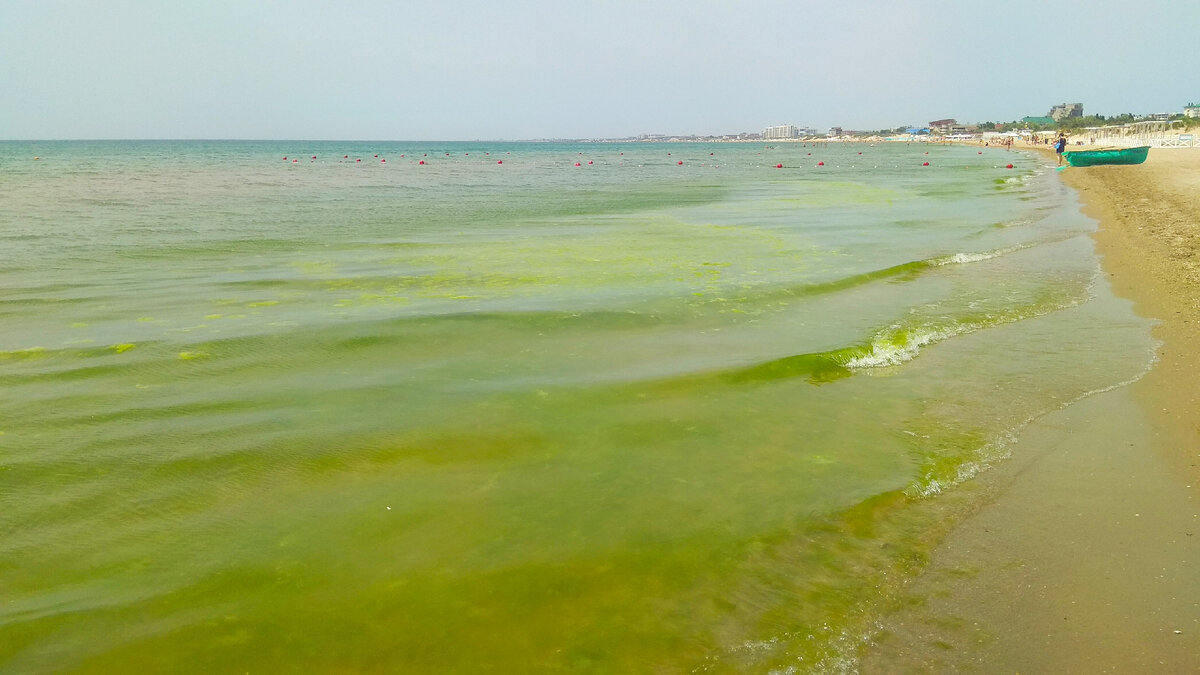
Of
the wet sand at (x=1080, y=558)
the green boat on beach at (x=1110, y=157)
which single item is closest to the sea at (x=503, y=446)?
the wet sand at (x=1080, y=558)

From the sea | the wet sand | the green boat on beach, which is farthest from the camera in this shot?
the green boat on beach

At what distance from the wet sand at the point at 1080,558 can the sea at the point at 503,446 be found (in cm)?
26

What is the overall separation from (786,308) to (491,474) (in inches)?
286

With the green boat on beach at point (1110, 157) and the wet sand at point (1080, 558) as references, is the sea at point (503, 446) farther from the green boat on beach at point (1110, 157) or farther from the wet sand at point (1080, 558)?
the green boat on beach at point (1110, 157)

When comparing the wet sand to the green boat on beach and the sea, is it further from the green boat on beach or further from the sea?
the green boat on beach

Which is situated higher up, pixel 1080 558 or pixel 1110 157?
pixel 1110 157

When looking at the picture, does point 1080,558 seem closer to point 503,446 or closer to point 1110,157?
point 503,446

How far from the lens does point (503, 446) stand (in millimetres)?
6801

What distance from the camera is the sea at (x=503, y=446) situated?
13.9ft

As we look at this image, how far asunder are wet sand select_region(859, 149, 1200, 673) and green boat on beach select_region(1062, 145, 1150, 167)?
164 ft

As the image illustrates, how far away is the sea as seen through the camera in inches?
167

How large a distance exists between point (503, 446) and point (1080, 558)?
15.2 ft

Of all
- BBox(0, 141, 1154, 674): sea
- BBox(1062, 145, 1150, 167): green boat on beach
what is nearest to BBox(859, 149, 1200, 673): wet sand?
BBox(0, 141, 1154, 674): sea

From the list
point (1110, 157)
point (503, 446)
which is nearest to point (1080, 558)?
point (503, 446)
